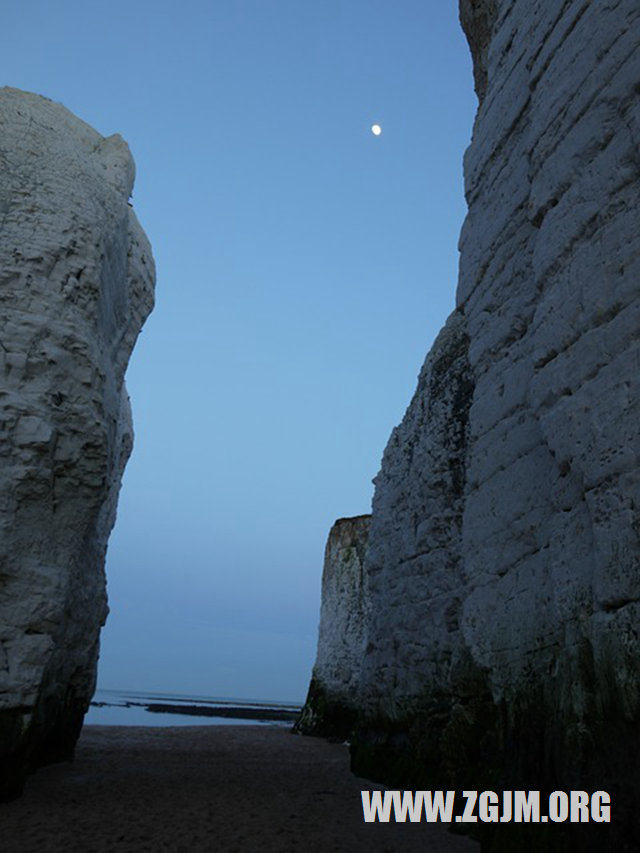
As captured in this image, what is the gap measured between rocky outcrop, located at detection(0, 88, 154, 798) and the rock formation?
11.3ft

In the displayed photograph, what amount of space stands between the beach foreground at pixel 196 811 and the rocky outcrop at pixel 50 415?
539 millimetres

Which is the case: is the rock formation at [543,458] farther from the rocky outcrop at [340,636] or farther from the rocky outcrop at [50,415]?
the rocky outcrop at [340,636]

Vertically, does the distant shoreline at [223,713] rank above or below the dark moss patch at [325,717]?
below

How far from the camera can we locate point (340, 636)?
15.6m

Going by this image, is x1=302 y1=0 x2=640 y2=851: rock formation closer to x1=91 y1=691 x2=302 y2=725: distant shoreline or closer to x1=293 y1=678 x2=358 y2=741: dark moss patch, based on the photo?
x1=293 y1=678 x2=358 y2=741: dark moss patch

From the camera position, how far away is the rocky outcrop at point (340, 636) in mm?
14609

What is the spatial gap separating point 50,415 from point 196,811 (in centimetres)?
346

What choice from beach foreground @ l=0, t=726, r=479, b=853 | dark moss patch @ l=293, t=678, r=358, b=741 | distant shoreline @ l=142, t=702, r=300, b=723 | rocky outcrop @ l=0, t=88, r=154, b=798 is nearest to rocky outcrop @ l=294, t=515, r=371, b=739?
dark moss patch @ l=293, t=678, r=358, b=741

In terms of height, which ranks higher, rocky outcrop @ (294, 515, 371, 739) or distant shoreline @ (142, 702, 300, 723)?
rocky outcrop @ (294, 515, 371, 739)

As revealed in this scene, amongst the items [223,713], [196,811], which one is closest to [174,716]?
[223,713]

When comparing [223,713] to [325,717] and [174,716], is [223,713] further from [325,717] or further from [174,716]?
[325,717]

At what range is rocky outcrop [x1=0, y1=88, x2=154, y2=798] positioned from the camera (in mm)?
5406

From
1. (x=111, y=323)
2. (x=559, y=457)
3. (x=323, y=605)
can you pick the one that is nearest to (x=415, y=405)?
(x=111, y=323)

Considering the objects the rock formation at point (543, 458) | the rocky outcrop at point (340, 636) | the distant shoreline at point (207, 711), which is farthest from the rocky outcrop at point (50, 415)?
the distant shoreline at point (207, 711)
